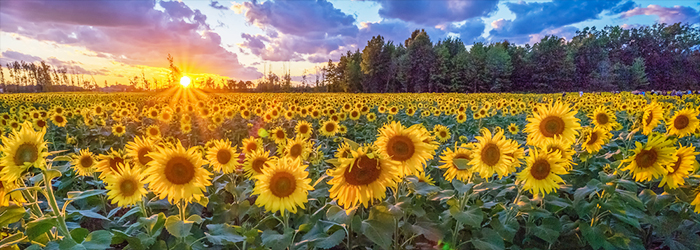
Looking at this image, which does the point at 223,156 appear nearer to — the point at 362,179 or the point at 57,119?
the point at 362,179

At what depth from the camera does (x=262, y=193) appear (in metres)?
2.12

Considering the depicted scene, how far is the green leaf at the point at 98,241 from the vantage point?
5.68ft

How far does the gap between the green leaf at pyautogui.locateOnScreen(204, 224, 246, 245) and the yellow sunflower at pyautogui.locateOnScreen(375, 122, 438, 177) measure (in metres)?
1.11

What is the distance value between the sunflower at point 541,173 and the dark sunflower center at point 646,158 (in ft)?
2.15

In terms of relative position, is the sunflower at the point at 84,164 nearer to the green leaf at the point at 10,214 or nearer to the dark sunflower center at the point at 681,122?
the green leaf at the point at 10,214

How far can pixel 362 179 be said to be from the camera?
1903 mm

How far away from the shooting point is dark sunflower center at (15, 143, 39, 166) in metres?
1.84

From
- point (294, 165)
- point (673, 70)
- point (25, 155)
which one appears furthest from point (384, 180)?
Answer: point (673, 70)

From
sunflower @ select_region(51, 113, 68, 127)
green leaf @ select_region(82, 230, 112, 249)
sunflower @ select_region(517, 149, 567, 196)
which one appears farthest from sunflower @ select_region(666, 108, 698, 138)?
sunflower @ select_region(51, 113, 68, 127)

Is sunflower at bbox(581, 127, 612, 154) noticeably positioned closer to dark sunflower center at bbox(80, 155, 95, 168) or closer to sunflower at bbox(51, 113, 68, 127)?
dark sunflower center at bbox(80, 155, 95, 168)

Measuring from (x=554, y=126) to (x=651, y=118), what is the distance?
1427mm

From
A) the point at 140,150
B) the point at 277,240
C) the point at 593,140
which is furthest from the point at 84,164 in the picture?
the point at 593,140

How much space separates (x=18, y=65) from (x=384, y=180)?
114 meters

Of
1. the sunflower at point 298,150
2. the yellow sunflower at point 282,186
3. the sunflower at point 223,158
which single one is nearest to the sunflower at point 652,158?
the yellow sunflower at point 282,186
